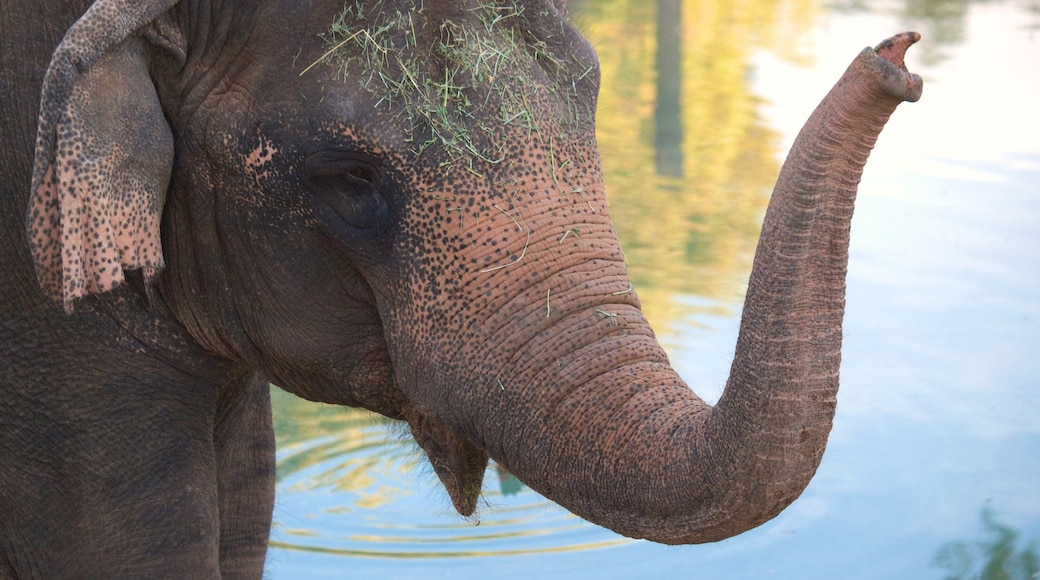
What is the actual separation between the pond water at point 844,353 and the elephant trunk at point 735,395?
691mm

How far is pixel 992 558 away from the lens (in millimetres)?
4441

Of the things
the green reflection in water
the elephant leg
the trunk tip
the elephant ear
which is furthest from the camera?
the green reflection in water

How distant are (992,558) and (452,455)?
2.44m

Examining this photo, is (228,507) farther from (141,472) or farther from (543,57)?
(543,57)

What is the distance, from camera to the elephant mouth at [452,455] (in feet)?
8.25

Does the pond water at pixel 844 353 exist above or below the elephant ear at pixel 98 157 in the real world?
below

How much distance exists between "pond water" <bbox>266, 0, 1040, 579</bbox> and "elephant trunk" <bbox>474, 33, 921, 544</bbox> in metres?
0.69

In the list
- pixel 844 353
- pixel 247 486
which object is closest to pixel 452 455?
pixel 247 486

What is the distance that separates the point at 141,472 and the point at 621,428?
3.27ft

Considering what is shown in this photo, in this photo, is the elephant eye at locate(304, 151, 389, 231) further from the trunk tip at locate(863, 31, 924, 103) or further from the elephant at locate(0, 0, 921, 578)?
the trunk tip at locate(863, 31, 924, 103)

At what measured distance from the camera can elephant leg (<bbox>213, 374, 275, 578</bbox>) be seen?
10.9ft

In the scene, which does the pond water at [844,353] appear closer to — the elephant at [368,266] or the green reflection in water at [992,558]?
the green reflection in water at [992,558]

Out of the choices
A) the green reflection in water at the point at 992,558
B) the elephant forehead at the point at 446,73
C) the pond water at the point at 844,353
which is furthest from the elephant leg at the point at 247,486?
the green reflection in water at the point at 992,558

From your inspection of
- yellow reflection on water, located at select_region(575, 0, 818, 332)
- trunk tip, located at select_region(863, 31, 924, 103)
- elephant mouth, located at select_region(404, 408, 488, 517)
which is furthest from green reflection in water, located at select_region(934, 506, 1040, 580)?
trunk tip, located at select_region(863, 31, 924, 103)
